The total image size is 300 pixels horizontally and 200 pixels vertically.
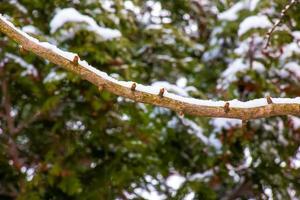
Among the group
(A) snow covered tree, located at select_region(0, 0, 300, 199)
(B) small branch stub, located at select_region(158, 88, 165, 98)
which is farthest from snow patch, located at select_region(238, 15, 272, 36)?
(B) small branch stub, located at select_region(158, 88, 165, 98)

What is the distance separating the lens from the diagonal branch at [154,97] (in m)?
1.55

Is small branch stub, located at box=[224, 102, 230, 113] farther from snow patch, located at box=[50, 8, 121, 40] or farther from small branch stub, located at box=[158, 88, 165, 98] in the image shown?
snow patch, located at box=[50, 8, 121, 40]

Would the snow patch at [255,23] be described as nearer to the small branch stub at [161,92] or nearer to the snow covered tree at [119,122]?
the snow covered tree at [119,122]

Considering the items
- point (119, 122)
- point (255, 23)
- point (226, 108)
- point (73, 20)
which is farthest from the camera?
point (255, 23)

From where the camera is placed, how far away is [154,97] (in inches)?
62.4

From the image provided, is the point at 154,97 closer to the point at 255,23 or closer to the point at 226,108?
the point at 226,108

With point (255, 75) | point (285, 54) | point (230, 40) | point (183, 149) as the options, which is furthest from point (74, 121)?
point (230, 40)

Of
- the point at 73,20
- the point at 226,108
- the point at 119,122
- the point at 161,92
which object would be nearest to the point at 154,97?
the point at 161,92

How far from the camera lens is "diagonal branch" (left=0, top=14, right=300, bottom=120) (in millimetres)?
1555

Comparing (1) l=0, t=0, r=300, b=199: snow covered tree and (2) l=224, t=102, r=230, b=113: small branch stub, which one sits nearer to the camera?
(2) l=224, t=102, r=230, b=113: small branch stub

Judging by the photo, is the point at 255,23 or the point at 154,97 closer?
the point at 154,97

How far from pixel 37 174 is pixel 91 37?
1.25 meters

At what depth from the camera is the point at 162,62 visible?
535cm

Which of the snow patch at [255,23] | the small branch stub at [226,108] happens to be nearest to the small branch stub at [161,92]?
the small branch stub at [226,108]
